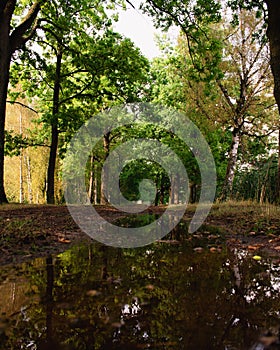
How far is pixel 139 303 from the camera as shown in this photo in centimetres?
206

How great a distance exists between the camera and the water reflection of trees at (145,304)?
5.05ft

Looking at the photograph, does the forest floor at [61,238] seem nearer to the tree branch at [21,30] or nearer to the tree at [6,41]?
the tree at [6,41]

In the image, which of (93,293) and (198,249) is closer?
(93,293)

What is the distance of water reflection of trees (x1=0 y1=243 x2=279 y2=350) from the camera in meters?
1.54

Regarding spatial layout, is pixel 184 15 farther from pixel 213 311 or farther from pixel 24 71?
pixel 213 311

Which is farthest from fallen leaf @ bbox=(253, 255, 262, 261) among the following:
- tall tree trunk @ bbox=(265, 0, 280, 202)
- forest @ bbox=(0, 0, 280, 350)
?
tall tree trunk @ bbox=(265, 0, 280, 202)

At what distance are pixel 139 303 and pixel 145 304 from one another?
0.04 metres

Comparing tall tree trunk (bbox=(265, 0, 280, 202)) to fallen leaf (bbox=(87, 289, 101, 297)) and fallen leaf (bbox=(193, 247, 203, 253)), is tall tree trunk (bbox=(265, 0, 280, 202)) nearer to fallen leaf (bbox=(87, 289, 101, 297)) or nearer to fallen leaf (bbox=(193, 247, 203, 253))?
fallen leaf (bbox=(193, 247, 203, 253))

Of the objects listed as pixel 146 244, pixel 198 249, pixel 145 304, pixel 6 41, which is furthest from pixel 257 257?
pixel 6 41

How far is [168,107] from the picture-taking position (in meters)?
22.5

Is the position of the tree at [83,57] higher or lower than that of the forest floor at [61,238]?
higher

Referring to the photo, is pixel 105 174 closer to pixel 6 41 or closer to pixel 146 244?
pixel 6 41

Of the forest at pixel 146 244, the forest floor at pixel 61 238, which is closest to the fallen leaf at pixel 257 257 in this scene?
the forest at pixel 146 244

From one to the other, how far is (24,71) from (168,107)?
1130 centimetres
